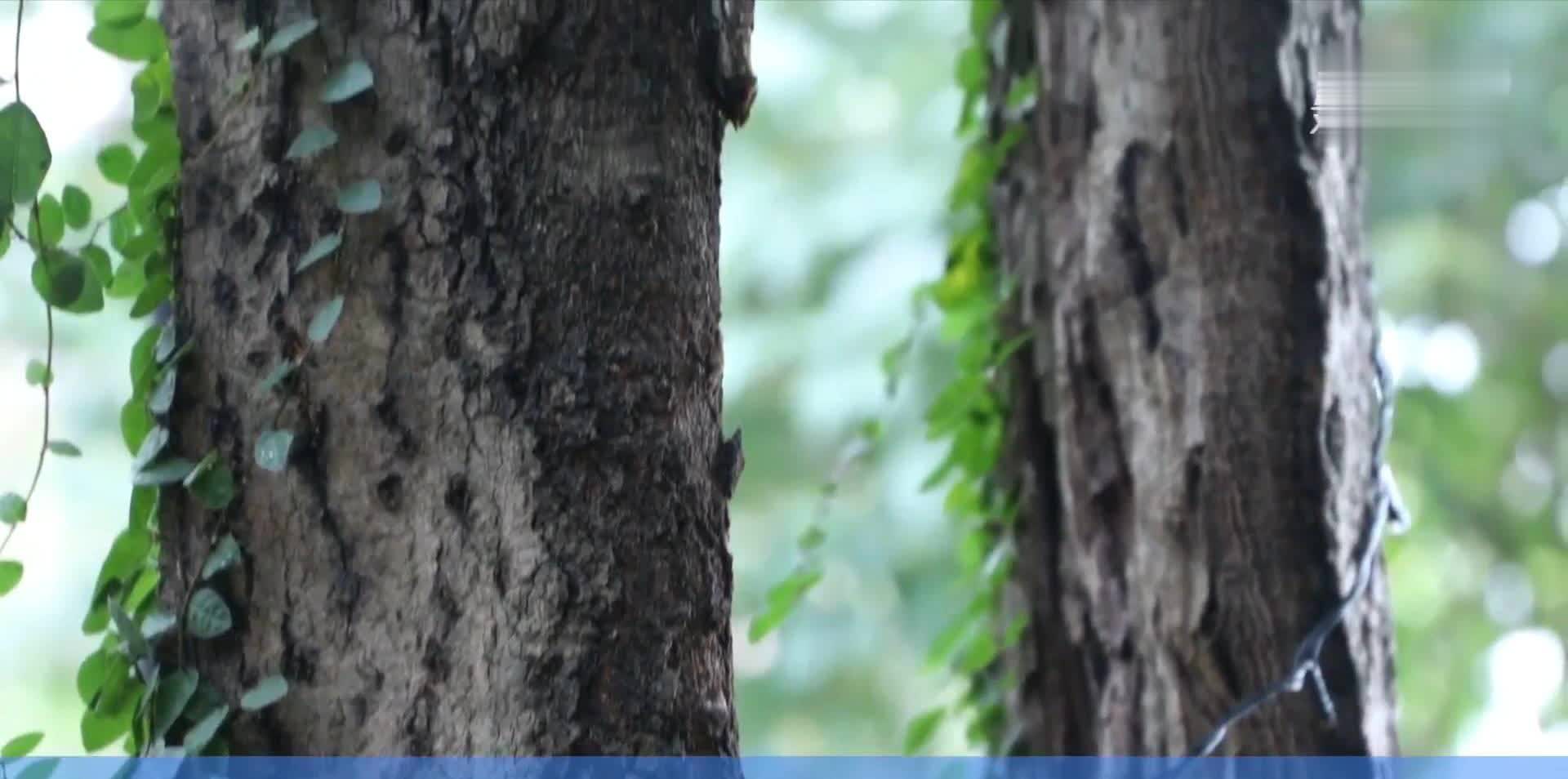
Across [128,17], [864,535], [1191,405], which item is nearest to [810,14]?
[864,535]

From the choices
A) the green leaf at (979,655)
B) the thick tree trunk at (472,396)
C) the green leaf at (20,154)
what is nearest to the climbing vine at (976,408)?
the green leaf at (979,655)

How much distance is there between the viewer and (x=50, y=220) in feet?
2.40

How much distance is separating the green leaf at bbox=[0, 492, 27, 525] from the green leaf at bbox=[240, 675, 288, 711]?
0.12m

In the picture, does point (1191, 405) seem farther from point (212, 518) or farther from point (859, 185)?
point (859, 185)

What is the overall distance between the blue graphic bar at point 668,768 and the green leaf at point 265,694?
0.03 meters

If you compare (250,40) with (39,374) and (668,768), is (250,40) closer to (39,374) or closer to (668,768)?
(39,374)

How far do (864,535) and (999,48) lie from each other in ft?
5.70

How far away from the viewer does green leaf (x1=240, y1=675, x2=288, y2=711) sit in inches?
27.6

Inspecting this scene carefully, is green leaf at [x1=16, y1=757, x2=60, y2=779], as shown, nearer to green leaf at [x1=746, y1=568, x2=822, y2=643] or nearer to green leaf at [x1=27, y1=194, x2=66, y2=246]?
green leaf at [x1=27, y1=194, x2=66, y2=246]

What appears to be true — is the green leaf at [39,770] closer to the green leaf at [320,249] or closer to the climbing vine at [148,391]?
the climbing vine at [148,391]

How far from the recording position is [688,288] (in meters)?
0.73

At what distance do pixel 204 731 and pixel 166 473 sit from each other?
0.39 ft

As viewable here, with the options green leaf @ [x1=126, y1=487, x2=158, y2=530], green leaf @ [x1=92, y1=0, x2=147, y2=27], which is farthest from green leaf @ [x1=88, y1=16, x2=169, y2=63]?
green leaf @ [x1=126, y1=487, x2=158, y2=530]

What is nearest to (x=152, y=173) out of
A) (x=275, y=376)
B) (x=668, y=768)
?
(x=275, y=376)
